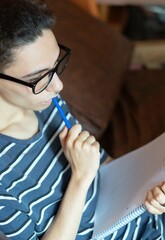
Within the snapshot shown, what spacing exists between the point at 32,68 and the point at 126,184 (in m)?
0.42

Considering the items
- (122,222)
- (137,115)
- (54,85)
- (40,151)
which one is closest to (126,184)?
(122,222)

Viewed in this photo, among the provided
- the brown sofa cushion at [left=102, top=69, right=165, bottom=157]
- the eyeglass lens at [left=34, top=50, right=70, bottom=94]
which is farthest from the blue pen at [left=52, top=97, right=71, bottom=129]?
the brown sofa cushion at [left=102, top=69, right=165, bottom=157]

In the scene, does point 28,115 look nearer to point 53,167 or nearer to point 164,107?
point 53,167

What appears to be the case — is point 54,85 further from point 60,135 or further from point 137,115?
point 137,115

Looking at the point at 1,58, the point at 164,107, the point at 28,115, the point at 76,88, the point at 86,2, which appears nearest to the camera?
the point at 1,58

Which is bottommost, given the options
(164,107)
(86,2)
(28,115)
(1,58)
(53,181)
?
(164,107)

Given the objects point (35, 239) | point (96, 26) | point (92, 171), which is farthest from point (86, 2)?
point (35, 239)

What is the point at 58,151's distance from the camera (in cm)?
109

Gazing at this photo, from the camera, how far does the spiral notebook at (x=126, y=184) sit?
3.32 feet

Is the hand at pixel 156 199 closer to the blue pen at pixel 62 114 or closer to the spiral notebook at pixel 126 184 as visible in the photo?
the spiral notebook at pixel 126 184

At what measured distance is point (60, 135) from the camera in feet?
3.42

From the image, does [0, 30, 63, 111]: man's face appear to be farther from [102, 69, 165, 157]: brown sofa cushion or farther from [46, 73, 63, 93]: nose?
[102, 69, 165, 157]: brown sofa cushion

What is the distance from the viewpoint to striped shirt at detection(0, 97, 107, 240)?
939 mm

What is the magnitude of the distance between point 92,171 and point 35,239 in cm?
20
